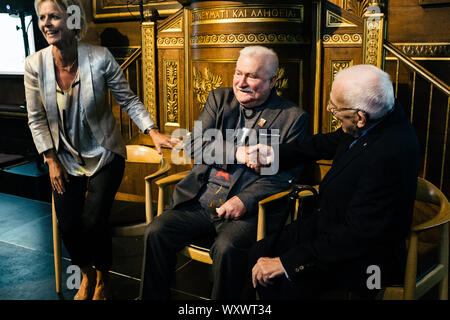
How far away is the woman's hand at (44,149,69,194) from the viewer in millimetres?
2268

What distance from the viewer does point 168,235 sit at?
2.12 meters

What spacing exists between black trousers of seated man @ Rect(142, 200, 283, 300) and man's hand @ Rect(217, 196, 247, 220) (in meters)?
0.04

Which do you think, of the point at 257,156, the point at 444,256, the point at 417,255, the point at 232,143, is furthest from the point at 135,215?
the point at 444,256

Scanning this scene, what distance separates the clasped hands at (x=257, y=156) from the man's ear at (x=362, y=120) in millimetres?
544

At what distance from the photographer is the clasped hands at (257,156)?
2107 mm

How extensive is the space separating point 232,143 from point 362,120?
75 centimetres

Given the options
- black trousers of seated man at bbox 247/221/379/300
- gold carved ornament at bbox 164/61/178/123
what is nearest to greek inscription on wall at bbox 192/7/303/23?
gold carved ornament at bbox 164/61/178/123

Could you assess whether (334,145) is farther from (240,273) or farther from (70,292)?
(70,292)

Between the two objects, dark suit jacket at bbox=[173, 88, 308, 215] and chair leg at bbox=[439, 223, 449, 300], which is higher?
dark suit jacket at bbox=[173, 88, 308, 215]

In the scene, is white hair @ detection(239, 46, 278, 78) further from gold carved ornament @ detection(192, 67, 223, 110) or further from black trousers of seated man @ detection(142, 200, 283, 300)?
gold carved ornament @ detection(192, 67, 223, 110)

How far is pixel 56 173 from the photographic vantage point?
2266mm

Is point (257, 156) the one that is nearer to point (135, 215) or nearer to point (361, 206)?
point (361, 206)

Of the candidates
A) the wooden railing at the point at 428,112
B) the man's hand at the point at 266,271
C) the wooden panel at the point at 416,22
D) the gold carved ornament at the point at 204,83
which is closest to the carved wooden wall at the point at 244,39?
the gold carved ornament at the point at 204,83
